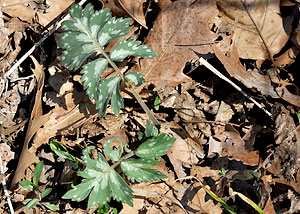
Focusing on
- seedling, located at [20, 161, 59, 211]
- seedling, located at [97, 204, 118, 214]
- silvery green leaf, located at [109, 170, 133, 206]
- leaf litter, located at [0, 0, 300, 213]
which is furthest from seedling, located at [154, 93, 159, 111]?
seedling, located at [20, 161, 59, 211]

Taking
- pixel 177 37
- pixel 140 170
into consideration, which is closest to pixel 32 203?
pixel 140 170

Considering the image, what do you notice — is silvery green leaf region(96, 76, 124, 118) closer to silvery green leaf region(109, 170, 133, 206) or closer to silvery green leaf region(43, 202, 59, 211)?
silvery green leaf region(109, 170, 133, 206)

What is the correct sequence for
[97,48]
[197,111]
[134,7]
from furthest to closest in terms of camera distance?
1. [197,111]
2. [134,7]
3. [97,48]

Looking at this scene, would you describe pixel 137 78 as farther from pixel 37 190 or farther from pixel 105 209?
pixel 37 190

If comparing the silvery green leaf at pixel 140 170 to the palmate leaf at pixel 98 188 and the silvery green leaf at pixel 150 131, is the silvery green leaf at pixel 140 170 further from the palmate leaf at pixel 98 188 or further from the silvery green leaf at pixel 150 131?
the silvery green leaf at pixel 150 131

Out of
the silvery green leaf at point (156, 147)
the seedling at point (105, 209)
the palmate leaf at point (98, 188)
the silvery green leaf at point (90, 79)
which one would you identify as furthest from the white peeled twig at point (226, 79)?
the seedling at point (105, 209)

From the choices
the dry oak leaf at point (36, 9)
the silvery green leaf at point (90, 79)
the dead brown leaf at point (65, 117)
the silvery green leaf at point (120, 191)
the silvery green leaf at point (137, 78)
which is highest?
the dry oak leaf at point (36, 9)

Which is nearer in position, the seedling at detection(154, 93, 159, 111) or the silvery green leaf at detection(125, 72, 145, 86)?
the silvery green leaf at detection(125, 72, 145, 86)
